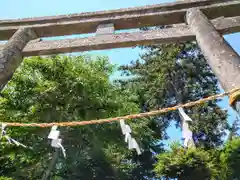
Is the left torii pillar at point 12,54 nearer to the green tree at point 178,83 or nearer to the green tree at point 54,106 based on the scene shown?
the green tree at point 54,106

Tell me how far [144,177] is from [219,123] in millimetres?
5634

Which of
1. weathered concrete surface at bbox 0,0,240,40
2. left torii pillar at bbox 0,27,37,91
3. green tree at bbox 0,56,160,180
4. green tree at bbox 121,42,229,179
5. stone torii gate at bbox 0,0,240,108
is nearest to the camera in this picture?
stone torii gate at bbox 0,0,240,108

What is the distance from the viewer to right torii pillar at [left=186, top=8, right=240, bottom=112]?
2213mm

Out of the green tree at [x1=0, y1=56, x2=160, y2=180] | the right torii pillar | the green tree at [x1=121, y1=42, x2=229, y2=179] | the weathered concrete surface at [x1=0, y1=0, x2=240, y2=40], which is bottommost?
the right torii pillar

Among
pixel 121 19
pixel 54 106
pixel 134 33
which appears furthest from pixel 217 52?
pixel 54 106

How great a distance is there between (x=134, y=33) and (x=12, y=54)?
1596 millimetres

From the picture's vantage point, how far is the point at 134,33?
11.8 feet

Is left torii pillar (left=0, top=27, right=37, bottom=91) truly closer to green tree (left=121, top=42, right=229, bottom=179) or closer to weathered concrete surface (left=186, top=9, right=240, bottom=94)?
weathered concrete surface (left=186, top=9, right=240, bottom=94)

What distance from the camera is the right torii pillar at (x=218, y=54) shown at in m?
2.21

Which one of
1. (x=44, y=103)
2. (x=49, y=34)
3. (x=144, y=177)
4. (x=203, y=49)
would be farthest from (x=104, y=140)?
(x=203, y=49)

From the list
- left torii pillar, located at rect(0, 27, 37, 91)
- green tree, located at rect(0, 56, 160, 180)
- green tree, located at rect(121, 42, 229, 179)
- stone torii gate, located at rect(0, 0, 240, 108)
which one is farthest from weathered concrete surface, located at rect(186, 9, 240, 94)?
green tree, located at rect(121, 42, 229, 179)

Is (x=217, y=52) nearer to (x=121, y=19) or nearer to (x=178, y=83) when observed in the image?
(x=121, y=19)

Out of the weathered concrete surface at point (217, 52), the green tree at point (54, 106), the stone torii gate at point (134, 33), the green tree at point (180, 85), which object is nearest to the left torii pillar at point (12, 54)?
the stone torii gate at point (134, 33)

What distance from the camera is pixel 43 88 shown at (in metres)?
11.4
